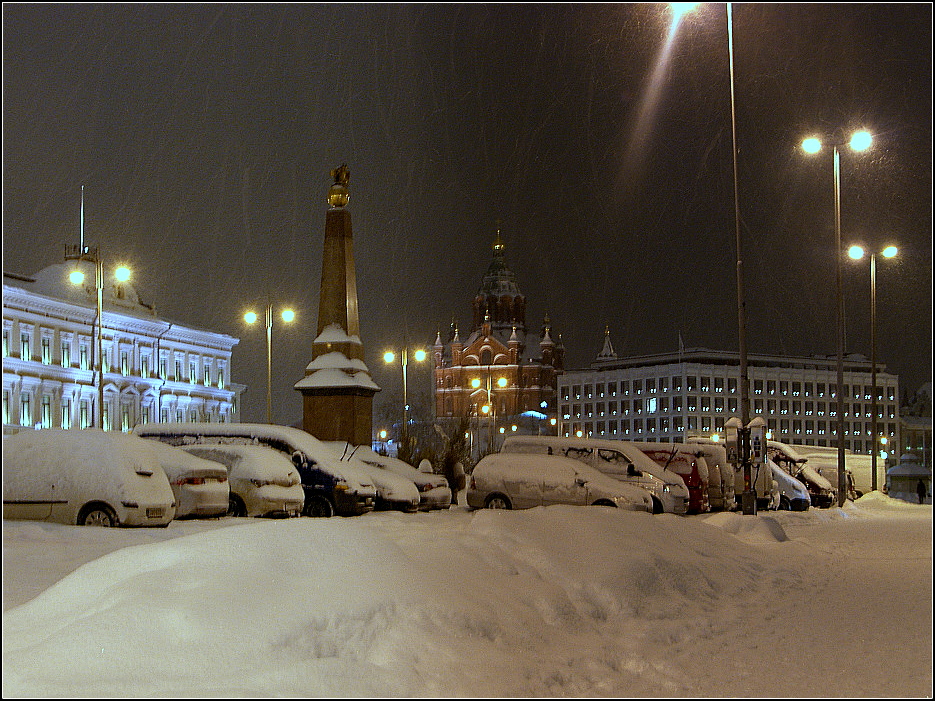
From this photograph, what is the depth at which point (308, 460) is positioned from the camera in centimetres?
2064

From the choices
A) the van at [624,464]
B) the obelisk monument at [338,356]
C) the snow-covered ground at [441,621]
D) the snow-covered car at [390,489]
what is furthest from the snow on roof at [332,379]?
the snow-covered ground at [441,621]

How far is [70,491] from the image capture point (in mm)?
14930

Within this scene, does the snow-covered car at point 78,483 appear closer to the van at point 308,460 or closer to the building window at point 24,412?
the van at point 308,460

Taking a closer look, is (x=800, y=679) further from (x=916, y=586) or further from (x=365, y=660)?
(x=916, y=586)

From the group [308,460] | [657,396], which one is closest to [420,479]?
[308,460]

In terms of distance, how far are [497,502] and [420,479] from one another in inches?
106

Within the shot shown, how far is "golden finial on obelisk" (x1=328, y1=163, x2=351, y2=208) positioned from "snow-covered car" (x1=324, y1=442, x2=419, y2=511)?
689 cm

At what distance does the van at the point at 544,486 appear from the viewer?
2134cm

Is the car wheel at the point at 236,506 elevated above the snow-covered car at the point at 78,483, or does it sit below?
below

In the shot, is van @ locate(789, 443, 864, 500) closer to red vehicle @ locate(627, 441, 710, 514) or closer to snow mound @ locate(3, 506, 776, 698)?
red vehicle @ locate(627, 441, 710, 514)

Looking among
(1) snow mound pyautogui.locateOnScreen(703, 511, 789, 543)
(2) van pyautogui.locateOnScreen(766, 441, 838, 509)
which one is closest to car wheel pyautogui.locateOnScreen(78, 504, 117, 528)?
(1) snow mound pyautogui.locateOnScreen(703, 511, 789, 543)

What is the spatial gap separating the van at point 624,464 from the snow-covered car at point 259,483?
7007mm

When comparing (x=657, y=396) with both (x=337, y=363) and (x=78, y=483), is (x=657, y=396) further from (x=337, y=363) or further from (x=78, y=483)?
(x=78, y=483)

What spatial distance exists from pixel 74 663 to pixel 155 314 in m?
68.6
